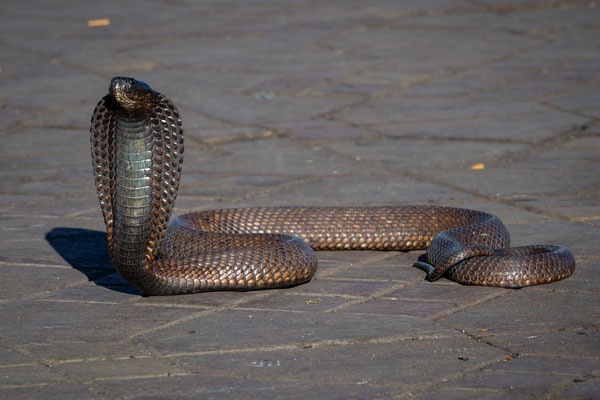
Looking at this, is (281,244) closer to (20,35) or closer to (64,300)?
(64,300)

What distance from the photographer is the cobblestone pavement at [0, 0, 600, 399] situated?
352 centimetres

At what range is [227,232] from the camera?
534 centimetres

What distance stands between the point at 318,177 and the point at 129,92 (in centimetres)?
304

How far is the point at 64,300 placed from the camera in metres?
4.35

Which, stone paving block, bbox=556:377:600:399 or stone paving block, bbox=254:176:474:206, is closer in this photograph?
stone paving block, bbox=556:377:600:399

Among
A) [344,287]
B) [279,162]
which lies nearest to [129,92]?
[344,287]

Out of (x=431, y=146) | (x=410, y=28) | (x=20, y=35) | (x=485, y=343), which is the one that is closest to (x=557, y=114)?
(x=431, y=146)

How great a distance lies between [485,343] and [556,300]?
0.67 metres

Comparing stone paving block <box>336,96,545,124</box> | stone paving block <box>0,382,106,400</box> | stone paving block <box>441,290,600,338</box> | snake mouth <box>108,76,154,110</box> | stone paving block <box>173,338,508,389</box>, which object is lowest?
stone paving block <box>336,96,545,124</box>

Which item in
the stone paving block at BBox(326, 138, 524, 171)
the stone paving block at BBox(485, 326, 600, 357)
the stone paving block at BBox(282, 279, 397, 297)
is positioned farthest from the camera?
the stone paving block at BBox(326, 138, 524, 171)

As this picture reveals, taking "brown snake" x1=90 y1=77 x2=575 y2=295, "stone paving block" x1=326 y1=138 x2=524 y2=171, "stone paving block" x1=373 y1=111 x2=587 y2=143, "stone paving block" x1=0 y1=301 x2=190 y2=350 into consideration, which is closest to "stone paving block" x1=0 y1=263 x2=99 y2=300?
"stone paving block" x1=0 y1=301 x2=190 y2=350

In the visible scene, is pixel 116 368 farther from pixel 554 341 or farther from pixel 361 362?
pixel 554 341

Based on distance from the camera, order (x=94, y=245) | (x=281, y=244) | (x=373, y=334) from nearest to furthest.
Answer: (x=373, y=334)
(x=281, y=244)
(x=94, y=245)

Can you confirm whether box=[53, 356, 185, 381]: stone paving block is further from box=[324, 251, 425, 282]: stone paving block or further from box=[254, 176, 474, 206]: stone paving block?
box=[254, 176, 474, 206]: stone paving block
